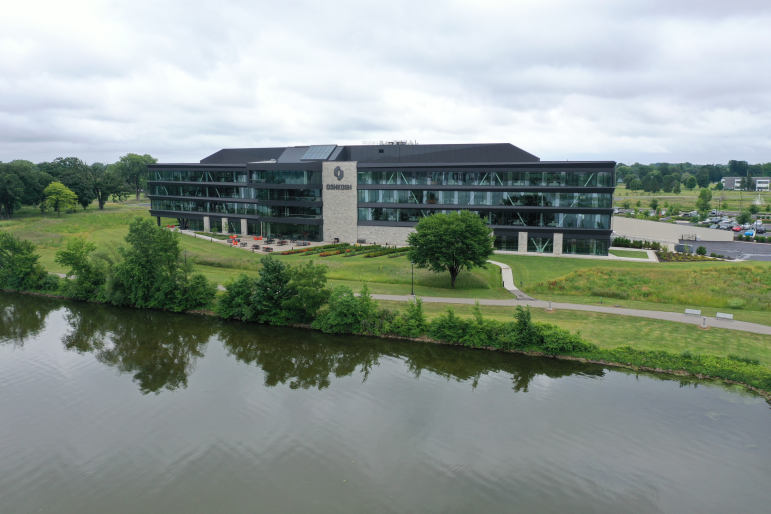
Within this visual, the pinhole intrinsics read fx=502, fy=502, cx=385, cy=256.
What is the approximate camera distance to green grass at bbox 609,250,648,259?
65.9 metres

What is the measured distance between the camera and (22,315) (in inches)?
1855

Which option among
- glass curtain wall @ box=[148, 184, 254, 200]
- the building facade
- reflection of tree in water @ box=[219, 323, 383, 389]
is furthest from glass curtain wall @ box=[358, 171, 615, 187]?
reflection of tree in water @ box=[219, 323, 383, 389]

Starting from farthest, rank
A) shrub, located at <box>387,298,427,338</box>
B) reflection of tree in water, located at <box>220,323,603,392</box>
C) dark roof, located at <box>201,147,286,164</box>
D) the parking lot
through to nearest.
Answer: dark roof, located at <box>201,147,286,164</box>, the parking lot, shrub, located at <box>387,298,427,338</box>, reflection of tree in water, located at <box>220,323,603,392</box>

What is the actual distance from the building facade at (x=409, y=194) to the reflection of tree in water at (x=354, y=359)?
36.7m

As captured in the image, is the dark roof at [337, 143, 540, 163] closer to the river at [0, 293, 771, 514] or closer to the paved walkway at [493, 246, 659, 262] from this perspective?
the paved walkway at [493, 246, 659, 262]

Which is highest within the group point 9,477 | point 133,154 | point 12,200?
point 133,154

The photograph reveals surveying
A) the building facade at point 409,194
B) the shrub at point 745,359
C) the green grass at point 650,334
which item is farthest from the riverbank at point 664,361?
the building facade at point 409,194

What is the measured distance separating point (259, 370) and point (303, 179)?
161 feet

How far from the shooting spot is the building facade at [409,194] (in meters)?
65.9

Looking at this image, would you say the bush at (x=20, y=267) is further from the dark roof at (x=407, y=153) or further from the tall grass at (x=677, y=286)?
the tall grass at (x=677, y=286)

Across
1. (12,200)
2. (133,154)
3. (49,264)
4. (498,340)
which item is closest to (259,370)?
(498,340)

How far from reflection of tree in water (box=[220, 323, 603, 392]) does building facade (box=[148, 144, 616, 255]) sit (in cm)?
3674

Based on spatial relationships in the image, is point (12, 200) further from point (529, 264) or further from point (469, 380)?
point (469, 380)

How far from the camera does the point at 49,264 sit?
64500mm
